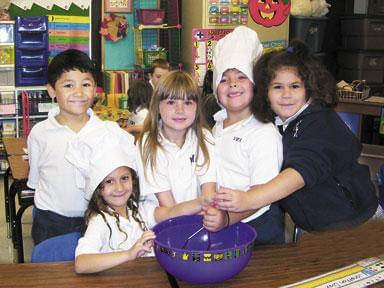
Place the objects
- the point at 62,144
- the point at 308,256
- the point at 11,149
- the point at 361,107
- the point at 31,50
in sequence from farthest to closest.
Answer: the point at 31,50 → the point at 361,107 → the point at 11,149 → the point at 62,144 → the point at 308,256

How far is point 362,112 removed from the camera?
4641 millimetres

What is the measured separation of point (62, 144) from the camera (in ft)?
6.84

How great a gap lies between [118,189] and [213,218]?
0.40 m

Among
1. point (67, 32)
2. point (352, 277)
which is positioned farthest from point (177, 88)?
point (67, 32)

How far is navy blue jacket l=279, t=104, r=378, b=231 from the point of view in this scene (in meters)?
1.63

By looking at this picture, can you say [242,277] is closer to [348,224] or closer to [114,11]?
[348,224]

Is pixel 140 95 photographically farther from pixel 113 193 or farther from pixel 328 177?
pixel 328 177

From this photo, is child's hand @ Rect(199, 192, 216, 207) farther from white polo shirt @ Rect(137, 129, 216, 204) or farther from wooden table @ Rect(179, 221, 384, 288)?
wooden table @ Rect(179, 221, 384, 288)

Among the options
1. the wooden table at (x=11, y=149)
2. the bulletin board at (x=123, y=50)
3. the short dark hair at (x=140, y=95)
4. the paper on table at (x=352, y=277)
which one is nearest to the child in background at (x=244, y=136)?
the paper on table at (x=352, y=277)

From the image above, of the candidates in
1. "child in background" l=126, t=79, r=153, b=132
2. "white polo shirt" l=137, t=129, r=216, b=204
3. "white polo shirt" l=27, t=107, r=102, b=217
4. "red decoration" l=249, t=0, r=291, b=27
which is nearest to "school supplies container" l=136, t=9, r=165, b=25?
"red decoration" l=249, t=0, r=291, b=27

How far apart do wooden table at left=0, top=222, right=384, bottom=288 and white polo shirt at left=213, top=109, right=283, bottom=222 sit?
257 millimetres

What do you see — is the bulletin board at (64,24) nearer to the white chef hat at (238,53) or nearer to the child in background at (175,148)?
the white chef hat at (238,53)

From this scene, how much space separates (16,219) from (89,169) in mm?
1185

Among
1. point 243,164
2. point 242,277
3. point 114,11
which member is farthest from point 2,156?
point 242,277
